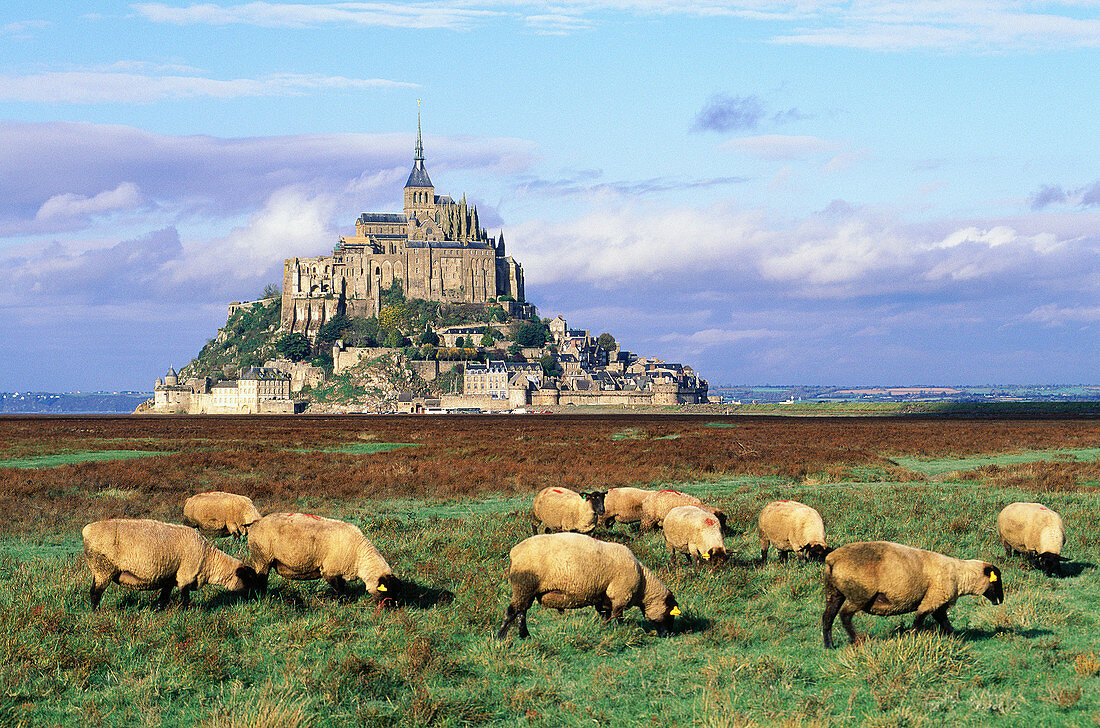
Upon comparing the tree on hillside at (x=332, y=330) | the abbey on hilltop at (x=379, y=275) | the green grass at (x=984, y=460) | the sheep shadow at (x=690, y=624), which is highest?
the abbey on hilltop at (x=379, y=275)

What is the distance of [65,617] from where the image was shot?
11516 millimetres

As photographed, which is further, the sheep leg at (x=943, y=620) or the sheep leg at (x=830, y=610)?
the sheep leg at (x=943, y=620)

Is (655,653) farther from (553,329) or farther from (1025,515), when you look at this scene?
(553,329)

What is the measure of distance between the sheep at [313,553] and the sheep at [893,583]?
541 centimetres

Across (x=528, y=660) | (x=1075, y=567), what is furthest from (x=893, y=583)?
(x=1075, y=567)

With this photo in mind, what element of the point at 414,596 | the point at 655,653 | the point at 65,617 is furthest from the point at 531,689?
the point at 65,617

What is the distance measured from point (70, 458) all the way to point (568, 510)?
87.0 feet

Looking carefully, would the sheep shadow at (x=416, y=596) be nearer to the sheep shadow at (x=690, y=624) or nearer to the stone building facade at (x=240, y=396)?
the sheep shadow at (x=690, y=624)

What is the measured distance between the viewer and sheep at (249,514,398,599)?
41.2 feet

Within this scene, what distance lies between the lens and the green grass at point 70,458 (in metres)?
34.0

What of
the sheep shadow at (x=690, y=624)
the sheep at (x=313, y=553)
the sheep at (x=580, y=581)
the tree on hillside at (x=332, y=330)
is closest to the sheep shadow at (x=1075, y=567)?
the sheep shadow at (x=690, y=624)

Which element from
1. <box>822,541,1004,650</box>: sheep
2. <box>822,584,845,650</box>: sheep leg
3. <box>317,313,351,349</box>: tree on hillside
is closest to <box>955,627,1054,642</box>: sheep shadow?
<box>822,541,1004,650</box>: sheep

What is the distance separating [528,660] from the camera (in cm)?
1047

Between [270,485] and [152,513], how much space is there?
5.43 m
